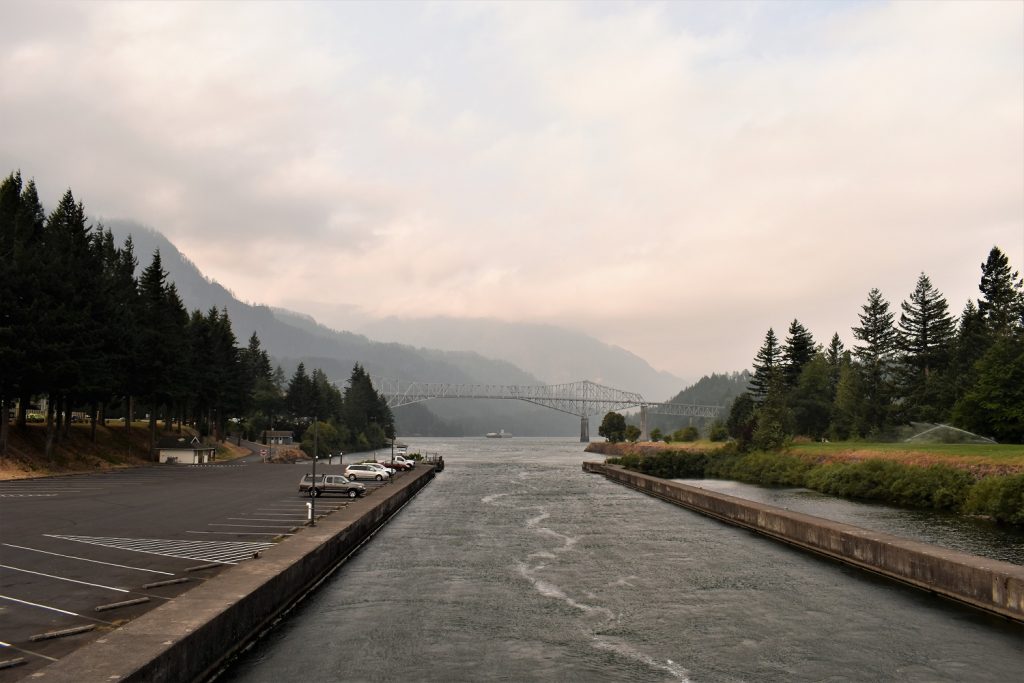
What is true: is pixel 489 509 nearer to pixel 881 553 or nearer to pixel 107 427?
pixel 881 553

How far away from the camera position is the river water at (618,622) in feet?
51.2

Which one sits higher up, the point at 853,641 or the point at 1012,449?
the point at 1012,449

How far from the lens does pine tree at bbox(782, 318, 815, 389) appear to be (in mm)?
140750

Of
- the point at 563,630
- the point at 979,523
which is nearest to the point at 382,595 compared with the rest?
the point at 563,630

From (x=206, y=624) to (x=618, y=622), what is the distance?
10670 millimetres

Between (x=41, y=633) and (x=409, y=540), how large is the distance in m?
20.4

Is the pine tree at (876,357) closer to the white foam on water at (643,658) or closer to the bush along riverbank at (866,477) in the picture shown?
the bush along riverbank at (866,477)

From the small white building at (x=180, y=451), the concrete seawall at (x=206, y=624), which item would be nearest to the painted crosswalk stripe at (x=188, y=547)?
the concrete seawall at (x=206, y=624)

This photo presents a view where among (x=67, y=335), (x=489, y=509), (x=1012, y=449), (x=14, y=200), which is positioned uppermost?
(x=14, y=200)

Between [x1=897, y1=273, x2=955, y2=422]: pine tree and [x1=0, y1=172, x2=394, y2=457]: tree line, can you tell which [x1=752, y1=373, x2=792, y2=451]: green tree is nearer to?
[x1=897, y1=273, x2=955, y2=422]: pine tree

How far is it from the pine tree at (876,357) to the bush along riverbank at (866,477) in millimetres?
28944

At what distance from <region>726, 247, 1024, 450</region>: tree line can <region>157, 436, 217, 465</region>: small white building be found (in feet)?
244

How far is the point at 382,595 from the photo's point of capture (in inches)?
886

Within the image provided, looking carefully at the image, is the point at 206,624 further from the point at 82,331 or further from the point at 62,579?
the point at 82,331
